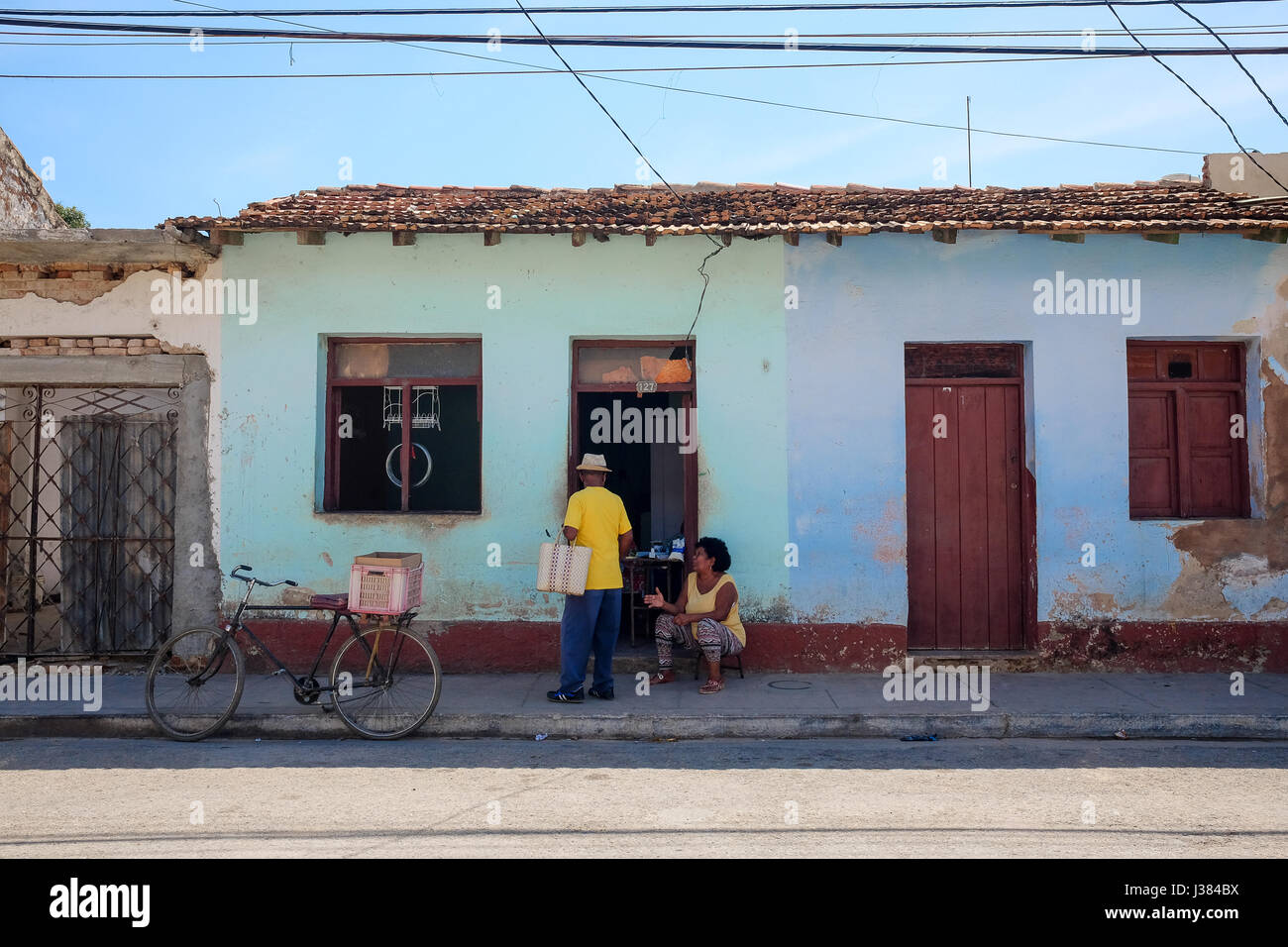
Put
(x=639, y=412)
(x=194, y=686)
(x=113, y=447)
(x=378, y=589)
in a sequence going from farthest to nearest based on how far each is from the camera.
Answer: (x=639, y=412) < (x=113, y=447) < (x=194, y=686) < (x=378, y=589)

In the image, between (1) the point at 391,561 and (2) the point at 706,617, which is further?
(2) the point at 706,617

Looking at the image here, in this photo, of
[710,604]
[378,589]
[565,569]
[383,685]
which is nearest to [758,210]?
[710,604]

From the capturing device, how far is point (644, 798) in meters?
5.13

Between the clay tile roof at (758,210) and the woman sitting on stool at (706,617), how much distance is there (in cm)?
274

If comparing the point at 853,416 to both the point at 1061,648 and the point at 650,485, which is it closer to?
the point at 1061,648

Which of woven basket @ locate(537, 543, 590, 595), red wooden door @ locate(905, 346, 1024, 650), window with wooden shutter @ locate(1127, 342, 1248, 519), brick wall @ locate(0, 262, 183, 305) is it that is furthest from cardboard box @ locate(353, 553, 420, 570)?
window with wooden shutter @ locate(1127, 342, 1248, 519)

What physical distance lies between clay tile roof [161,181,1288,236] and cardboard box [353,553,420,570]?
3004mm

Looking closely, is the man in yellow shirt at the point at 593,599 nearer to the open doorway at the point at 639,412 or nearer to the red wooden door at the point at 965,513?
the open doorway at the point at 639,412

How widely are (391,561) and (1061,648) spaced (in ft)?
18.6

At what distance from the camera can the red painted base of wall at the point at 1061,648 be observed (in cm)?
833

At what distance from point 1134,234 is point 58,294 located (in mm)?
9518

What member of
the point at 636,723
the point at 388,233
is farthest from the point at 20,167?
the point at 636,723

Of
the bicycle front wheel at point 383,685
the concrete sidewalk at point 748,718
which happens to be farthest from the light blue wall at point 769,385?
the bicycle front wheel at point 383,685

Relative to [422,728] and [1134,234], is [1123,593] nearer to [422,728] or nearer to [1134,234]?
[1134,234]
